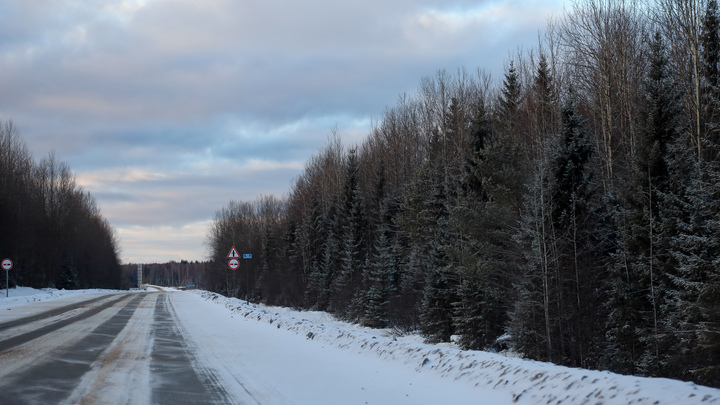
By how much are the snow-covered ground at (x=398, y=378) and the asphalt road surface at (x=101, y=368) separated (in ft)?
1.31

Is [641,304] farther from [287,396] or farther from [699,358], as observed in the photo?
[287,396]

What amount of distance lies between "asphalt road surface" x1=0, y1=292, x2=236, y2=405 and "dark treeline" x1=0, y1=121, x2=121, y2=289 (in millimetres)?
45784

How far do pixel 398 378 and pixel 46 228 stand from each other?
81821 mm

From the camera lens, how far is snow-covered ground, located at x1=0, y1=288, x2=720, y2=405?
21.6ft

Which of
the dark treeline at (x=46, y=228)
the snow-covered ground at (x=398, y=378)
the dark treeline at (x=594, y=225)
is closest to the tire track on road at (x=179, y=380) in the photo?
the snow-covered ground at (x=398, y=378)

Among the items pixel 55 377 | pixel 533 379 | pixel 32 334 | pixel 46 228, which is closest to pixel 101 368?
pixel 55 377

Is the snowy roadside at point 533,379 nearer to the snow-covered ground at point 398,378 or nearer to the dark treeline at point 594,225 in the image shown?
the snow-covered ground at point 398,378

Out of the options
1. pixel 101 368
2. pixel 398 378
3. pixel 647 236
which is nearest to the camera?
pixel 398 378

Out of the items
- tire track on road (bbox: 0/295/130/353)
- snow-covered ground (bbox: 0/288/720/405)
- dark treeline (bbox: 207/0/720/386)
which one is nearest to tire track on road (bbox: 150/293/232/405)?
snow-covered ground (bbox: 0/288/720/405)

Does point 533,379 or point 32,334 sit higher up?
point 533,379

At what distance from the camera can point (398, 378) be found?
9.96 m

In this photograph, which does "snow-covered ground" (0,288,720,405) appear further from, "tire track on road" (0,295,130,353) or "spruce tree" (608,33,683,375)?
"spruce tree" (608,33,683,375)

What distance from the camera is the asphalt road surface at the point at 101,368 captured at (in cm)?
814

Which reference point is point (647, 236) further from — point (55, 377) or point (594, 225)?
point (55, 377)
